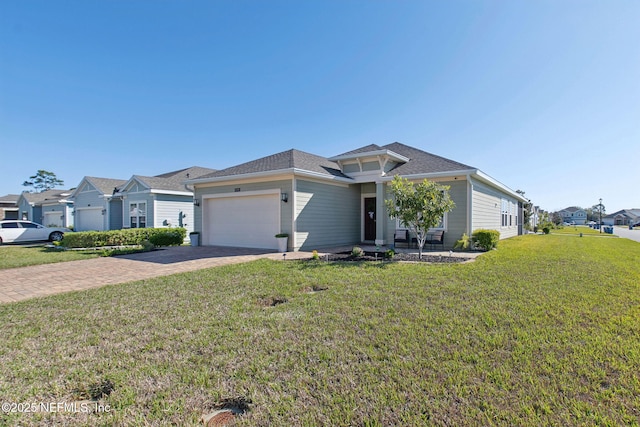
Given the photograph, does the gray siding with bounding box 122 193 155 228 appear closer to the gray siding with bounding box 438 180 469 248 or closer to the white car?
the white car

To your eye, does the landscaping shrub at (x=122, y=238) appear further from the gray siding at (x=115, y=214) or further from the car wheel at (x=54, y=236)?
the gray siding at (x=115, y=214)

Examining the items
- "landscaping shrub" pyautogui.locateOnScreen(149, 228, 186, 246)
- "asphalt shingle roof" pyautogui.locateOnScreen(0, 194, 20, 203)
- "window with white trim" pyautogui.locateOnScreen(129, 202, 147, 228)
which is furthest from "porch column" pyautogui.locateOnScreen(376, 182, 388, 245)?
"asphalt shingle roof" pyautogui.locateOnScreen(0, 194, 20, 203)

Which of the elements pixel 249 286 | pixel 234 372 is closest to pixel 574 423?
pixel 234 372

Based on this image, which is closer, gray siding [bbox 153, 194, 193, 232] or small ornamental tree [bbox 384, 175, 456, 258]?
small ornamental tree [bbox 384, 175, 456, 258]

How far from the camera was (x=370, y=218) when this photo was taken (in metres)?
15.0

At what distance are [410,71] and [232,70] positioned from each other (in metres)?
7.98

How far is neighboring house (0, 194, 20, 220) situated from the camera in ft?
120

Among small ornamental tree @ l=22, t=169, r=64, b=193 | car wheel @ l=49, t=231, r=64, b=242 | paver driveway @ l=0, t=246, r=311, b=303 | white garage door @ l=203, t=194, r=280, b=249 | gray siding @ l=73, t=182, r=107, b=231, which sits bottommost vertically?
paver driveway @ l=0, t=246, r=311, b=303

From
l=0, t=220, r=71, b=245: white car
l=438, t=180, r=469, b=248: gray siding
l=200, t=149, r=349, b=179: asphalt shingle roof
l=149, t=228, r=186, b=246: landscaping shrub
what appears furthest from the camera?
l=0, t=220, r=71, b=245: white car

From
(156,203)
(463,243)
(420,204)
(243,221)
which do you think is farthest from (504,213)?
(156,203)

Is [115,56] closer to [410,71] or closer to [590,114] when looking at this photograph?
[410,71]

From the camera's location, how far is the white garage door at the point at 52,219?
27.1m

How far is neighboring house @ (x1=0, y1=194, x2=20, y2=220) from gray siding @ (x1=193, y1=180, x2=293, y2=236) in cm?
3796

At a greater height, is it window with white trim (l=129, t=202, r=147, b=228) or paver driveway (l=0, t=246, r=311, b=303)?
window with white trim (l=129, t=202, r=147, b=228)
